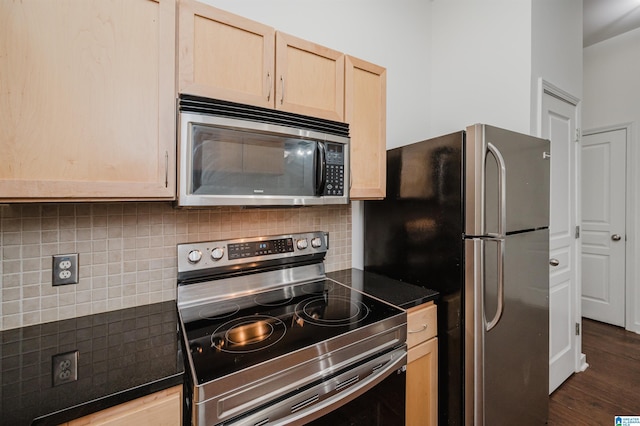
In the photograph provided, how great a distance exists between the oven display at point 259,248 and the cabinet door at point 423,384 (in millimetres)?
806

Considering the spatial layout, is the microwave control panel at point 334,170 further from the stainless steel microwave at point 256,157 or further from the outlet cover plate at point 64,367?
the outlet cover plate at point 64,367

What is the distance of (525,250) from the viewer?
5.14 feet

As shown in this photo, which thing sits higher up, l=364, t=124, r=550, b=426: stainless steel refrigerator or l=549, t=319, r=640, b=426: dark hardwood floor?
l=364, t=124, r=550, b=426: stainless steel refrigerator

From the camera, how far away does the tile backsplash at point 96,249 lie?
3.49 ft

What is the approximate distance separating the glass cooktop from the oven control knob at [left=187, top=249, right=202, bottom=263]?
209 mm

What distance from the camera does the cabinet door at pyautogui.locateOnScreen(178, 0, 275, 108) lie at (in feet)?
3.46

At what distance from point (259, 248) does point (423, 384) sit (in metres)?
1.05

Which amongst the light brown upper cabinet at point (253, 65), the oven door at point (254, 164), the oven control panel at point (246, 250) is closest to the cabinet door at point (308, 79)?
the light brown upper cabinet at point (253, 65)

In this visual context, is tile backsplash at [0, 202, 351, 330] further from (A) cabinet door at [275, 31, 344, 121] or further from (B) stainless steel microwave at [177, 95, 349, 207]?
(A) cabinet door at [275, 31, 344, 121]

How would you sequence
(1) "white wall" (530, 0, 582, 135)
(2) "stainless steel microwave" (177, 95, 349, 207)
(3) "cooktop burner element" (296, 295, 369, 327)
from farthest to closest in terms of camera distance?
(1) "white wall" (530, 0, 582, 135) < (3) "cooktop burner element" (296, 295, 369, 327) < (2) "stainless steel microwave" (177, 95, 349, 207)

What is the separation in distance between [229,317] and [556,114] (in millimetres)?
2623

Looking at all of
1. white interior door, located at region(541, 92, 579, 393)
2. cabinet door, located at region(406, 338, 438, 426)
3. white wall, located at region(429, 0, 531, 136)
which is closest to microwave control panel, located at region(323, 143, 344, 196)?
cabinet door, located at region(406, 338, 438, 426)

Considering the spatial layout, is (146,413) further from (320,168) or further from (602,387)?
(602,387)

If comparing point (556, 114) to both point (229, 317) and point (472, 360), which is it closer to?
point (472, 360)
